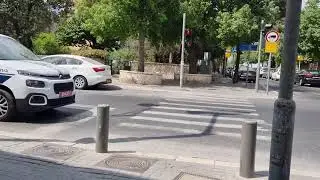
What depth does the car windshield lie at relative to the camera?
1041 centimetres

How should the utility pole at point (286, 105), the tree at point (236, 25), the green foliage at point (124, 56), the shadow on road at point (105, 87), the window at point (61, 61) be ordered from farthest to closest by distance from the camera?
the green foliage at point (124, 56) < the tree at point (236, 25) < the shadow on road at point (105, 87) < the window at point (61, 61) < the utility pole at point (286, 105)

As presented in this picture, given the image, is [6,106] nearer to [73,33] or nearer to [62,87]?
[62,87]

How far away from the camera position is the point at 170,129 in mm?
10336

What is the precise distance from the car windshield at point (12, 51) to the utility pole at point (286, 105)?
24.6 ft

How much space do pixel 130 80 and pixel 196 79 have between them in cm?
549

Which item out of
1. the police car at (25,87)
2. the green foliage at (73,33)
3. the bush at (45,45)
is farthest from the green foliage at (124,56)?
the police car at (25,87)

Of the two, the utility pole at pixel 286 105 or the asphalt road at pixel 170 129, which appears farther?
the asphalt road at pixel 170 129

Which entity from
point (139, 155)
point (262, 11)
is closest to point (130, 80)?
point (262, 11)

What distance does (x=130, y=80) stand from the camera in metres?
24.1

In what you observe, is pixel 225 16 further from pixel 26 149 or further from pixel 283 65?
pixel 283 65

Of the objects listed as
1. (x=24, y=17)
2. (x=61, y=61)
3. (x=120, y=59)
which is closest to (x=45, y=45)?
(x=24, y=17)

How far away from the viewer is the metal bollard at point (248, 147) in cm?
665

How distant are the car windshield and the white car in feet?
26.9

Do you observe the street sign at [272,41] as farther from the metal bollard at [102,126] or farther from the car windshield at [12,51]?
the metal bollard at [102,126]
